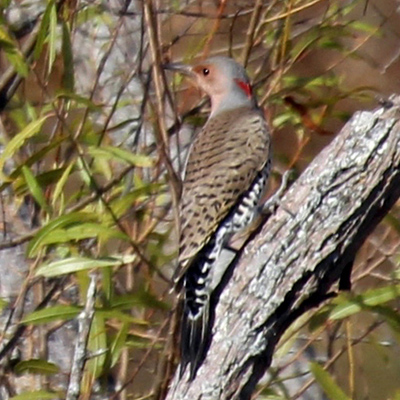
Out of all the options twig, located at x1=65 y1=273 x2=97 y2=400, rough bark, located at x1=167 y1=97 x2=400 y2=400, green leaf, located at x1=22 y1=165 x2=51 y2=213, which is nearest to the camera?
twig, located at x1=65 y1=273 x2=97 y2=400

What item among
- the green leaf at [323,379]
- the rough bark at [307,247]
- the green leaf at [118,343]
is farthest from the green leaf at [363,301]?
the green leaf at [118,343]

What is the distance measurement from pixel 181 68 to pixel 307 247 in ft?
4.66

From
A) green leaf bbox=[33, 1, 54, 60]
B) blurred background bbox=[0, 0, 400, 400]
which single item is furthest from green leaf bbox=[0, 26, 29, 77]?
green leaf bbox=[33, 1, 54, 60]

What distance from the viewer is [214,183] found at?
4.33 m

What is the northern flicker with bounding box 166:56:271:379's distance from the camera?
3777mm

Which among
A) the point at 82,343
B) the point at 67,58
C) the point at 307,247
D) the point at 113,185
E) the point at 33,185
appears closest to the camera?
the point at 82,343

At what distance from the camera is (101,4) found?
4.85 metres

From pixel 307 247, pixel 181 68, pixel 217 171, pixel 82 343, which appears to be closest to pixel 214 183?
pixel 217 171

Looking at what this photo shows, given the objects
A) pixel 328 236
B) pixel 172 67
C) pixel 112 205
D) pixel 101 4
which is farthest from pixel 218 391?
pixel 101 4

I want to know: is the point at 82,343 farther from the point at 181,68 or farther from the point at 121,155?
the point at 181,68

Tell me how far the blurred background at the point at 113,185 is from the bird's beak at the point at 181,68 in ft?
0.18

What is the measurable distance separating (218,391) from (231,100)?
1.61 metres

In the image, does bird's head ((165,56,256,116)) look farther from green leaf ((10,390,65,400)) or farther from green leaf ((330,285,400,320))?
green leaf ((10,390,65,400))

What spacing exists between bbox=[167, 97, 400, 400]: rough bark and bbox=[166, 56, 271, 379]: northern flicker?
12cm
